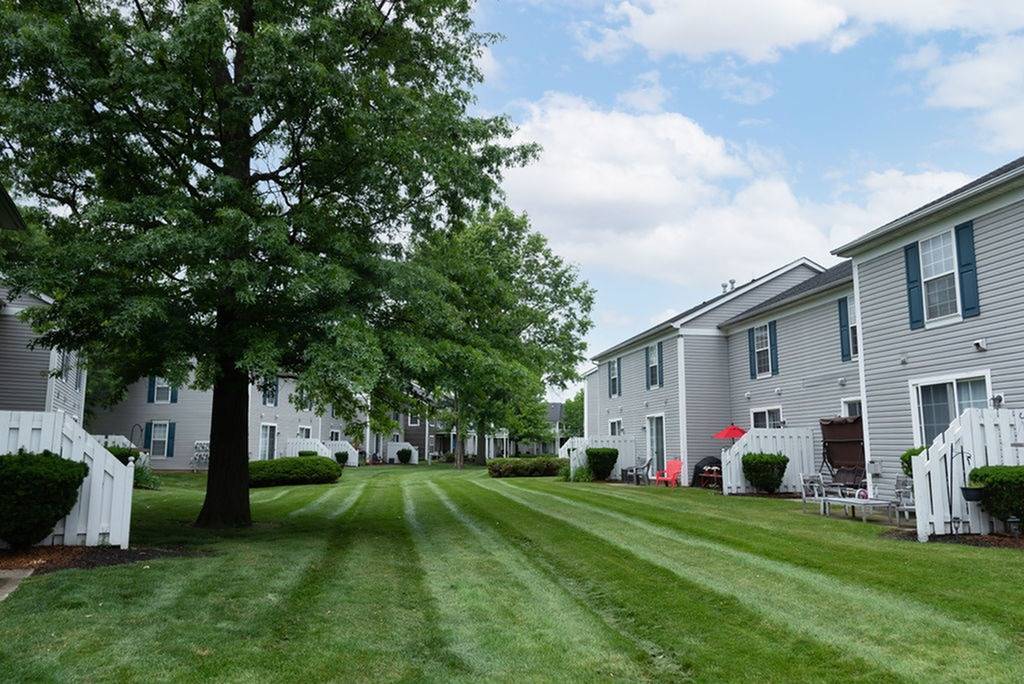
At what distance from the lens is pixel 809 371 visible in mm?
18156

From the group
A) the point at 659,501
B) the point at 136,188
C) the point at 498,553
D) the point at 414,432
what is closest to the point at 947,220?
the point at 659,501

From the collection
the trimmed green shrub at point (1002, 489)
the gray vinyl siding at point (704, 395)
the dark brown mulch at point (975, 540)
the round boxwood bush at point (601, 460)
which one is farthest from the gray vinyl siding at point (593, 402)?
the trimmed green shrub at point (1002, 489)

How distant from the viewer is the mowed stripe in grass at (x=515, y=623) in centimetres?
436

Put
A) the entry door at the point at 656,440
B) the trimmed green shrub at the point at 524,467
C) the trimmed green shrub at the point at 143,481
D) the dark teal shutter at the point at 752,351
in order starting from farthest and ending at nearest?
1. the trimmed green shrub at the point at 524,467
2. the entry door at the point at 656,440
3. the dark teal shutter at the point at 752,351
4. the trimmed green shrub at the point at 143,481

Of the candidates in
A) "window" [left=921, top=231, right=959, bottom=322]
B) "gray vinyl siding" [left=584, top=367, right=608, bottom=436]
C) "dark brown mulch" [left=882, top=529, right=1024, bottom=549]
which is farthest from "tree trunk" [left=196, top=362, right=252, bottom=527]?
"gray vinyl siding" [left=584, top=367, right=608, bottom=436]

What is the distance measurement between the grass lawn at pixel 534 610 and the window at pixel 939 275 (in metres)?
4.72

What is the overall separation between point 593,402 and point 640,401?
8769 mm

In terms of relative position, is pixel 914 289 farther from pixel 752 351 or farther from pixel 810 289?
pixel 752 351

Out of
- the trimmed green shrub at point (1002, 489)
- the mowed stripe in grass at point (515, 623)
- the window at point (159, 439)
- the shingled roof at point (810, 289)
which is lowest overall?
the mowed stripe in grass at point (515, 623)

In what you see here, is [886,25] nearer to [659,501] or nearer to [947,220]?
[947,220]

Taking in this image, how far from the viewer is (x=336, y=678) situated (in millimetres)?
4160

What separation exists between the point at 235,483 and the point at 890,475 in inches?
470

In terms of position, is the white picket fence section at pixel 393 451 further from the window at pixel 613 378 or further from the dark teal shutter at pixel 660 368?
the dark teal shutter at pixel 660 368

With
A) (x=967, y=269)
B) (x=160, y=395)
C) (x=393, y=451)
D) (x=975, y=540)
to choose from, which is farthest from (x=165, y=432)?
(x=975, y=540)
